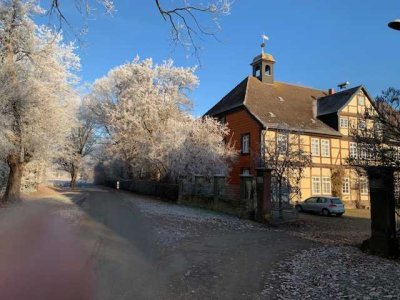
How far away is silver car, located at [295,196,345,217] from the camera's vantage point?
2698cm

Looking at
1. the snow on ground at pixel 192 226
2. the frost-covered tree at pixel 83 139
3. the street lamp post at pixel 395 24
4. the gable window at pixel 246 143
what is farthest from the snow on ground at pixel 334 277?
the frost-covered tree at pixel 83 139

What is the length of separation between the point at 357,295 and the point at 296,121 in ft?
95.9

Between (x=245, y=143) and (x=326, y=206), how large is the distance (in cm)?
940

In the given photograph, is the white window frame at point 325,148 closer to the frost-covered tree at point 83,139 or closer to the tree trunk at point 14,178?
the tree trunk at point 14,178

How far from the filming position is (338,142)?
119ft

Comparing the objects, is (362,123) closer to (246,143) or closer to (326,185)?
(246,143)

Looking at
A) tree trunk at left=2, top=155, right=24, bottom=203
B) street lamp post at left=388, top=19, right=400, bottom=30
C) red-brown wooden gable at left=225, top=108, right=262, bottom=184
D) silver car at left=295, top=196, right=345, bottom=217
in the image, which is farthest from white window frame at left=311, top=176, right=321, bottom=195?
street lamp post at left=388, top=19, right=400, bottom=30

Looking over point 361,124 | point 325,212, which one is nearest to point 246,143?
point 325,212

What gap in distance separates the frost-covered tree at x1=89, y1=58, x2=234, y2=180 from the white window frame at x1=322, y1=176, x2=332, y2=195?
8.69 m

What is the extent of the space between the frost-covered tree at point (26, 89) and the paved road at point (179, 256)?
7.05m

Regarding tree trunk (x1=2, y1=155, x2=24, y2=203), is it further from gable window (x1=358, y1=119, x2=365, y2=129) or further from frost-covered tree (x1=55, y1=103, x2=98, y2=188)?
frost-covered tree (x1=55, y1=103, x2=98, y2=188)

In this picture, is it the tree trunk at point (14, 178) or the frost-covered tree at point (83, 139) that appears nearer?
the tree trunk at point (14, 178)

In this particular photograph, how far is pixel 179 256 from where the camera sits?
32.1 feet

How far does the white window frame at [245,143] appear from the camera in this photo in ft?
110
